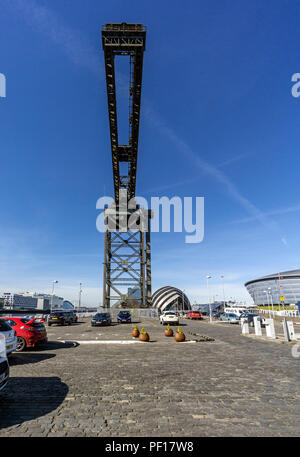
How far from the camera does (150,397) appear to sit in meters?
5.49

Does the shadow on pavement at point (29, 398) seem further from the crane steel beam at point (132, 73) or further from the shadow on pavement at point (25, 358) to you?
the crane steel beam at point (132, 73)

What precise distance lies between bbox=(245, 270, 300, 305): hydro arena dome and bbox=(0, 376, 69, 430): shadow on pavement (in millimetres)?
119230

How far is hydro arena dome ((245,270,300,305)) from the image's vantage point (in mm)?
129375

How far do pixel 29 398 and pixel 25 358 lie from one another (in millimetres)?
5137

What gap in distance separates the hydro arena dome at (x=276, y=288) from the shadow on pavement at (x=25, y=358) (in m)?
116

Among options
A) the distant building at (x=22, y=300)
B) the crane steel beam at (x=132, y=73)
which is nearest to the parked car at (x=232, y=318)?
the crane steel beam at (x=132, y=73)

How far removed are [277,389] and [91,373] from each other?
16.0ft

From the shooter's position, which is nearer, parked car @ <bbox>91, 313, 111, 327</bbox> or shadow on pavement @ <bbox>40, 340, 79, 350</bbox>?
shadow on pavement @ <bbox>40, 340, 79, 350</bbox>

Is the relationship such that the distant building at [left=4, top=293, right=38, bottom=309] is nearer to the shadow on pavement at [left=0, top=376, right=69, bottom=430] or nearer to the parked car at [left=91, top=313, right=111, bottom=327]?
the parked car at [left=91, top=313, right=111, bottom=327]

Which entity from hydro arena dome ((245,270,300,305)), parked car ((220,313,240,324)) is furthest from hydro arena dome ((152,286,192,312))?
hydro arena dome ((245,270,300,305))

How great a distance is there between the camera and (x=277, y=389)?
6.15m

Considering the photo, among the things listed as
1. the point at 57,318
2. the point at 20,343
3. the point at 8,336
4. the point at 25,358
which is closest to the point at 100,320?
the point at 57,318
